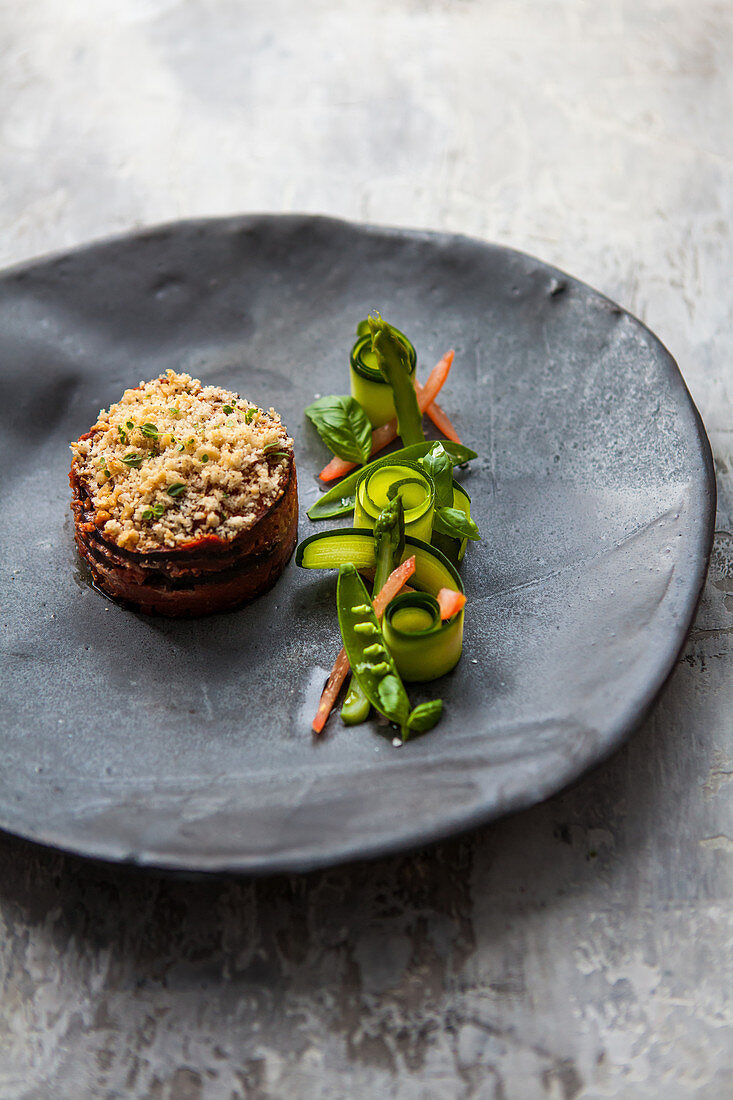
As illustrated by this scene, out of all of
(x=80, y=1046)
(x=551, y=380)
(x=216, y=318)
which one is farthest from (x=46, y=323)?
(x=80, y=1046)

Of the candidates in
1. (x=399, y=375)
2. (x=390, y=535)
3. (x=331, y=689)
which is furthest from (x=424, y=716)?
(x=399, y=375)

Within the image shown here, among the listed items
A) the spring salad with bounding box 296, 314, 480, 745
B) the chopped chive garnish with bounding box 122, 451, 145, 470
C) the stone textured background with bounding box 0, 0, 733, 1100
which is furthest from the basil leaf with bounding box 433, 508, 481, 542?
the chopped chive garnish with bounding box 122, 451, 145, 470

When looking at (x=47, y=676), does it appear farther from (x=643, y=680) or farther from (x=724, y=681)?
(x=724, y=681)

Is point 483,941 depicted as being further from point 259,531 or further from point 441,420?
point 441,420

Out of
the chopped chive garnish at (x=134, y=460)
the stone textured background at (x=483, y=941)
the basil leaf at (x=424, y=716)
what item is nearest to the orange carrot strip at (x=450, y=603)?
the basil leaf at (x=424, y=716)

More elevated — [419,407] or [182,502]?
[182,502]

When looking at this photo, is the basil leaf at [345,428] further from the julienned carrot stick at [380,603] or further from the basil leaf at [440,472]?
the julienned carrot stick at [380,603]
